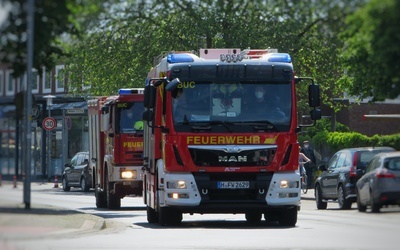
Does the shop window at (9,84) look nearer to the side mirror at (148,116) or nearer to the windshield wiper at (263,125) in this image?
the windshield wiper at (263,125)

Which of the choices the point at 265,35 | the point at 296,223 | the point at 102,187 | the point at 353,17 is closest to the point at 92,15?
the point at 353,17

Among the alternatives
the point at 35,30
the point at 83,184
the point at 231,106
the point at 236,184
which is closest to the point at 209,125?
the point at 231,106

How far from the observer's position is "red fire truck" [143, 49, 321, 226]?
70.7ft

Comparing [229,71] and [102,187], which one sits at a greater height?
[229,71]

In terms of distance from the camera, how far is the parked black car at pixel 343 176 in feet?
91.6

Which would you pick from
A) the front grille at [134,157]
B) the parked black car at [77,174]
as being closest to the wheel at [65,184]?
the parked black car at [77,174]

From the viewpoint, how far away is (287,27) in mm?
9812

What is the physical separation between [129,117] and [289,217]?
28.3 ft

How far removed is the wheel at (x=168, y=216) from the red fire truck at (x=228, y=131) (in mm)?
595

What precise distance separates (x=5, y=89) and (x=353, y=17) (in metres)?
4.25

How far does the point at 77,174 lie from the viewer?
4241 cm

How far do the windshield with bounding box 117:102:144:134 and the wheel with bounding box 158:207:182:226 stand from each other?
7573mm

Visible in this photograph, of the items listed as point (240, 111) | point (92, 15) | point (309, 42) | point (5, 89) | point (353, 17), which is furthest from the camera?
point (240, 111)

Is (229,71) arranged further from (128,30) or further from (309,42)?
(309,42)
